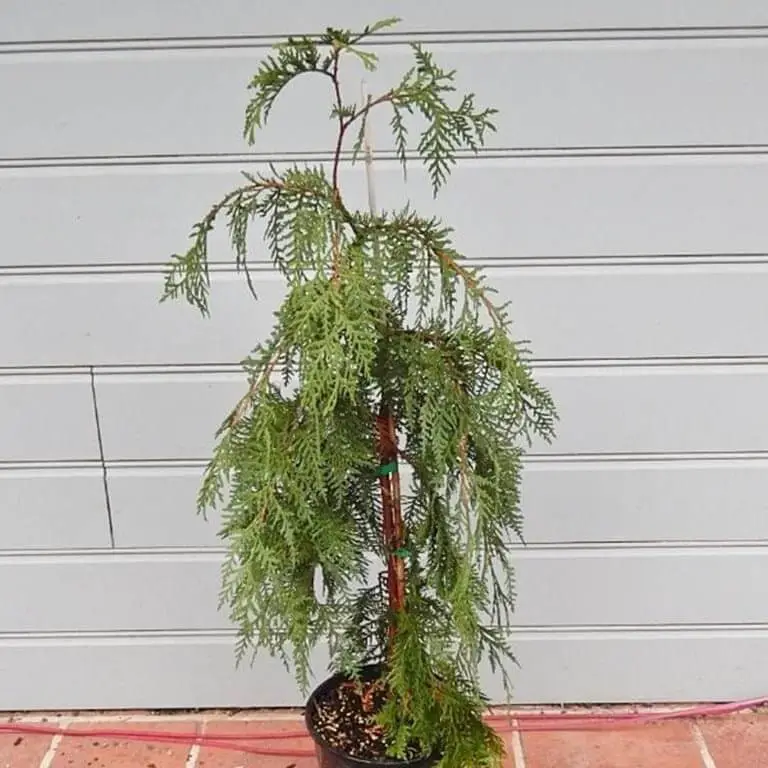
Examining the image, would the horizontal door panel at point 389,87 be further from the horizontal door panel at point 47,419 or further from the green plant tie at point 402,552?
the green plant tie at point 402,552

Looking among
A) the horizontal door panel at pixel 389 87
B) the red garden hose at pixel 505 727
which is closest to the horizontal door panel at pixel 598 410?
the horizontal door panel at pixel 389 87

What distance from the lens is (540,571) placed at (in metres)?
2.46

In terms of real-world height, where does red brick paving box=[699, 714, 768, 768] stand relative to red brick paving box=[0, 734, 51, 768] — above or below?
below

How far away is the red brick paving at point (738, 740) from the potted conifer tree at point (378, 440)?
0.92 meters

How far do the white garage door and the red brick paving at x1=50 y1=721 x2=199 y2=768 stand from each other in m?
0.08

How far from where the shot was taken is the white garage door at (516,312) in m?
2.14

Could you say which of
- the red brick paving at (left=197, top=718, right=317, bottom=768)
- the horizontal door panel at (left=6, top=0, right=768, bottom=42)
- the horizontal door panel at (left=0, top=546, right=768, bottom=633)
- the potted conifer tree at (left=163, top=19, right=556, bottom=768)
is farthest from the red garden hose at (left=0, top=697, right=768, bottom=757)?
the horizontal door panel at (left=6, top=0, right=768, bottom=42)

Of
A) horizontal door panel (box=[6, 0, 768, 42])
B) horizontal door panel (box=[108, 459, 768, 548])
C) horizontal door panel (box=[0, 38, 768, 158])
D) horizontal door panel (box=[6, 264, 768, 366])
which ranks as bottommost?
horizontal door panel (box=[108, 459, 768, 548])

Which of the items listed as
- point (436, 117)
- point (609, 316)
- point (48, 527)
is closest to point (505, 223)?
point (609, 316)

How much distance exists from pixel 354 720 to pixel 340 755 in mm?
95

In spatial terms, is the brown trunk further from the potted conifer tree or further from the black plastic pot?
the black plastic pot

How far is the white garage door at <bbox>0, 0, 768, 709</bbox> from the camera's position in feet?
7.02

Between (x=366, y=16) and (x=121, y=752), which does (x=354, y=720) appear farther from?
(x=366, y=16)

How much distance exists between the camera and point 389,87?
2141 millimetres
